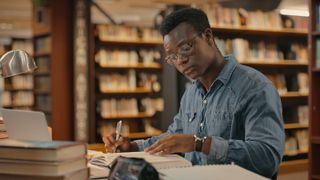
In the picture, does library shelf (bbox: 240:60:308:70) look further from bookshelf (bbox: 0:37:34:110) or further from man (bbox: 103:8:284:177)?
bookshelf (bbox: 0:37:34:110)

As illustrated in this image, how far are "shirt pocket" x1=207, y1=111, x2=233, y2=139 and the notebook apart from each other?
0.43m

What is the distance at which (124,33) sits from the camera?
665cm

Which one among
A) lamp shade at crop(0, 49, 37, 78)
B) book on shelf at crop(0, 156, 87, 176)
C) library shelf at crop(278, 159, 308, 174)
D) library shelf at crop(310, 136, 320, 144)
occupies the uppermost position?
lamp shade at crop(0, 49, 37, 78)

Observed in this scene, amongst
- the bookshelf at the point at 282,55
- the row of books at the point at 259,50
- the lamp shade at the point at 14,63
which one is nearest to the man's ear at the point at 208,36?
the lamp shade at the point at 14,63

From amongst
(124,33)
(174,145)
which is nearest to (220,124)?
(174,145)

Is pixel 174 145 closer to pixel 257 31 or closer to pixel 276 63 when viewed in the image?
pixel 257 31

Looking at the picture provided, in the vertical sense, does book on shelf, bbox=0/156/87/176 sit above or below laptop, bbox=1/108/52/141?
below

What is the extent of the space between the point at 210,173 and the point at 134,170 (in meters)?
0.25

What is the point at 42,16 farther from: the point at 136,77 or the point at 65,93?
the point at 136,77

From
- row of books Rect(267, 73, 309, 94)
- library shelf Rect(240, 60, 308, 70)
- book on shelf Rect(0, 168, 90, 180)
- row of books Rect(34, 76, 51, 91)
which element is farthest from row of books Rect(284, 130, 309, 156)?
book on shelf Rect(0, 168, 90, 180)

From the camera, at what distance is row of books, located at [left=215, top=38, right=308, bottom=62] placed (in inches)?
229

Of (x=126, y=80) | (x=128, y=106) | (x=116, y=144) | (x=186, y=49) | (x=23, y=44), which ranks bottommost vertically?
(x=128, y=106)

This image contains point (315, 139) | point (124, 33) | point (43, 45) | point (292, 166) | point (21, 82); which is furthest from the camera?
point (21, 82)

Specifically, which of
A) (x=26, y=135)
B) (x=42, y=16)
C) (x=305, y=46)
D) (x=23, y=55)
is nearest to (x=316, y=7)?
(x=305, y=46)
